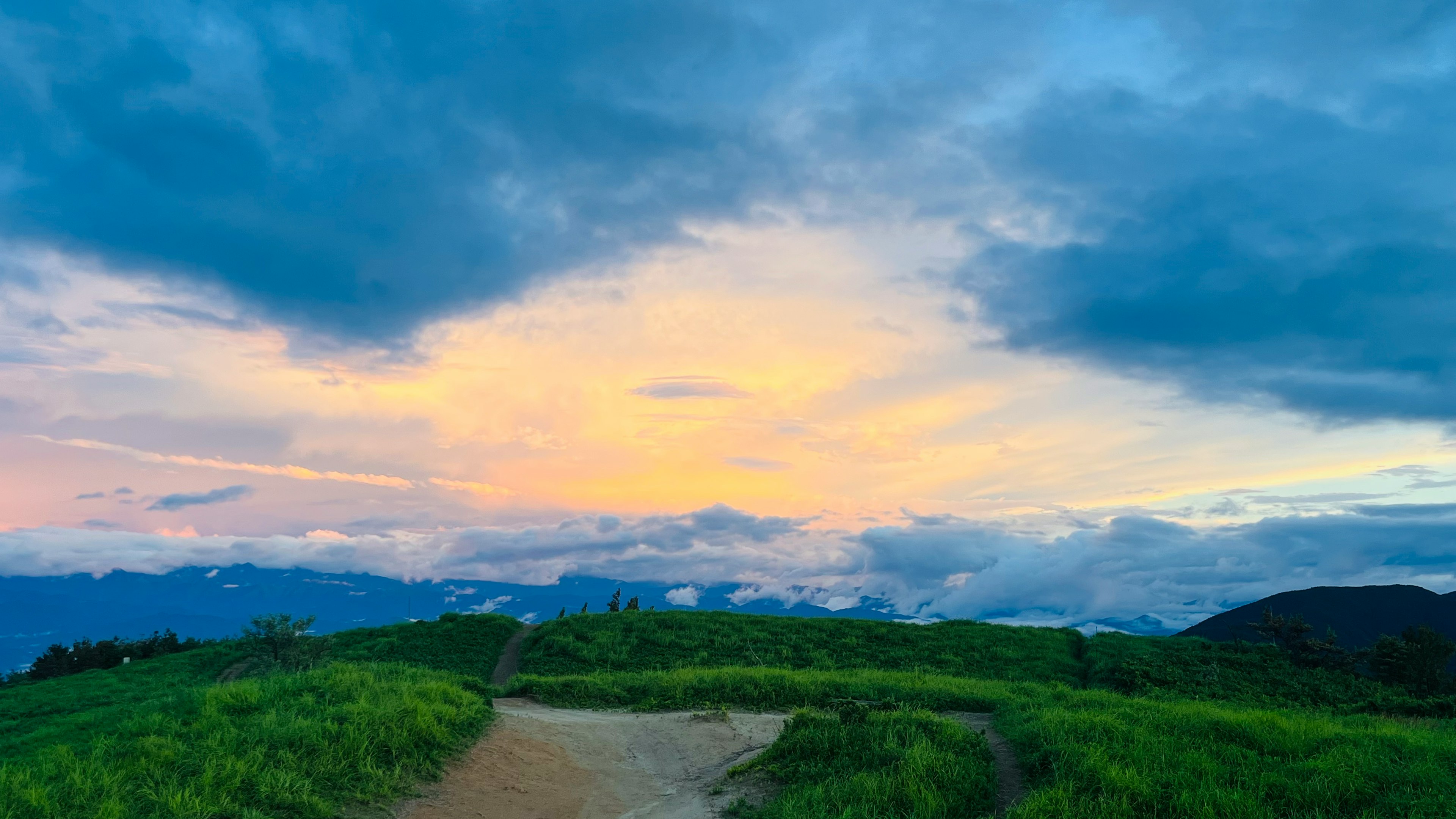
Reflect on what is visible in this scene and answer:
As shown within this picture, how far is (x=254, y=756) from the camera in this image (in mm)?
11031

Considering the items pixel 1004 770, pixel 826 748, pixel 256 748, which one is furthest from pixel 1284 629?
pixel 256 748

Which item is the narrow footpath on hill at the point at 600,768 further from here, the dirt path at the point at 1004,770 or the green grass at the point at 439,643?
the green grass at the point at 439,643

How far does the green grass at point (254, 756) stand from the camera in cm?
977

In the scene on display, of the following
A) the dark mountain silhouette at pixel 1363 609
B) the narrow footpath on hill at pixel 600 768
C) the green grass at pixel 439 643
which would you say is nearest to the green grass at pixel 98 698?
the green grass at pixel 439 643

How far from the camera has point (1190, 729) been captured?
13.2 m

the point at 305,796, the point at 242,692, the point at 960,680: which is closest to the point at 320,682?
the point at 242,692

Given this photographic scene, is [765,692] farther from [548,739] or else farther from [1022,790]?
[1022,790]

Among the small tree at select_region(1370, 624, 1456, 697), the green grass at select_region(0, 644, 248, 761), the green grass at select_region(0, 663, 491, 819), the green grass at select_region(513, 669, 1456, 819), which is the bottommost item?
the green grass at select_region(0, 644, 248, 761)

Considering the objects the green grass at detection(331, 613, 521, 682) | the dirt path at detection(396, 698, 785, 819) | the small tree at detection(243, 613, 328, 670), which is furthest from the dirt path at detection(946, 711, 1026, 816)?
the green grass at detection(331, 613, 521, 682)

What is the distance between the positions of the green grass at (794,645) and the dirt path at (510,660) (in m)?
0.41

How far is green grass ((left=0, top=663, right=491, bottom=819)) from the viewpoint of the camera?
9.77 metres

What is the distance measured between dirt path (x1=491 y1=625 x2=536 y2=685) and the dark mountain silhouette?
12096 centimetres

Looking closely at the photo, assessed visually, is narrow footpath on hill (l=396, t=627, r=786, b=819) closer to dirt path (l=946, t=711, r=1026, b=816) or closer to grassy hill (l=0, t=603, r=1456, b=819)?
grassy hill (l=0, t=603, r=1456, b=819)

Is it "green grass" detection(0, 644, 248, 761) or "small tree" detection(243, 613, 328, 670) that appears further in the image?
"small tree" detection(243, 613, 328, 670)
